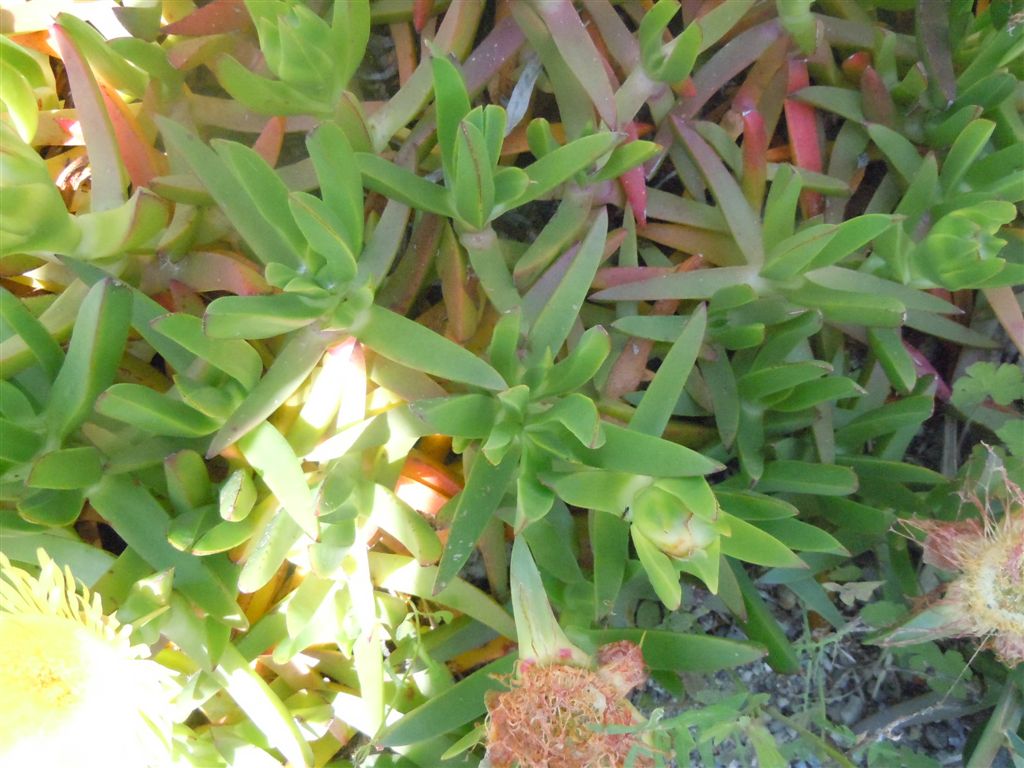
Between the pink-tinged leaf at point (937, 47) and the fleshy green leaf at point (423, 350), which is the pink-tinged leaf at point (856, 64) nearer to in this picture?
the pink-tinged leaf at point (937, 47)

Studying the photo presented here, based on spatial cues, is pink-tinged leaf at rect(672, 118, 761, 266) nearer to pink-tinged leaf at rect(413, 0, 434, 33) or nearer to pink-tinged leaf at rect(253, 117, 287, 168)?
pink-tinged leaf at rect(413, 0, 434, 33)

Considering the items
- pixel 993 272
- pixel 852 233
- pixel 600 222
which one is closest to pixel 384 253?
pixel 600 222

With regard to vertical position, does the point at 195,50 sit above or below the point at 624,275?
above

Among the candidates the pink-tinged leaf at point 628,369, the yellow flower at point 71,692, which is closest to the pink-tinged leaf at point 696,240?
the pink-tinged leaf at point 628,369

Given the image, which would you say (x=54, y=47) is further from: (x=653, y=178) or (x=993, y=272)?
(x=993, y=272)

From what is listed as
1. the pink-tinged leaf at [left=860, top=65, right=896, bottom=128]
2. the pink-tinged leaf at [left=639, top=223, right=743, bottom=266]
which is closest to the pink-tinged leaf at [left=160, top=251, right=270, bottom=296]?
the pink-tinged leaf at [left=639, top=223, right=743, bottom=266]

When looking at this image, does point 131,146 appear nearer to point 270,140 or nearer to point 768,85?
point 270,140

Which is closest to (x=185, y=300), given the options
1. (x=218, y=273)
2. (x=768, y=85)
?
(x=218, y=273)
